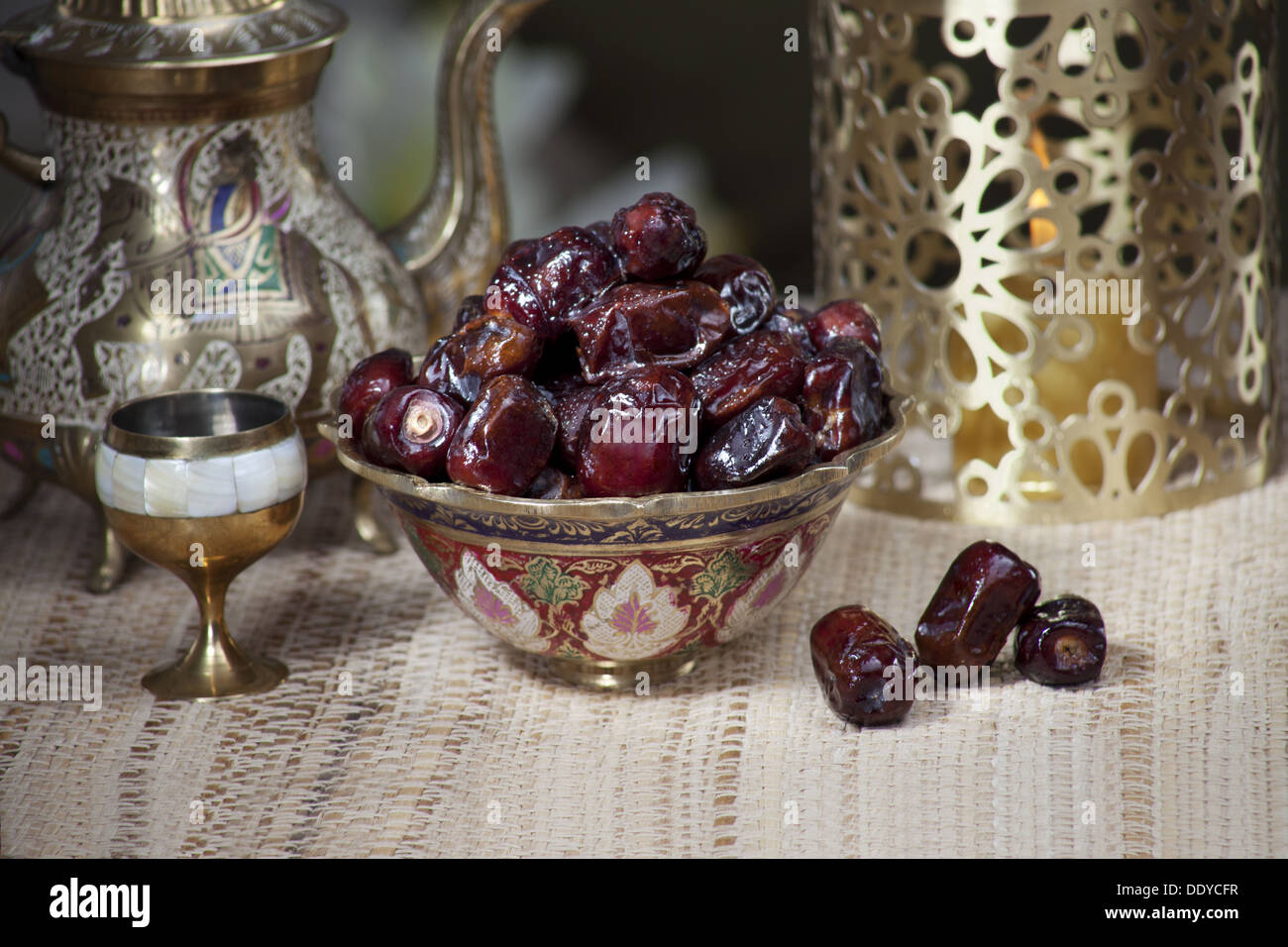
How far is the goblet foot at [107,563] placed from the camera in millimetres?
929

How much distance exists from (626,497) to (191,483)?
22 centimetres

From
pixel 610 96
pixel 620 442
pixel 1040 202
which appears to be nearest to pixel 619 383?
→ pixel 620 442

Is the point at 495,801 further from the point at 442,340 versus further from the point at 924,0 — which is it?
the point at 924,0

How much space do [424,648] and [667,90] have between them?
884 mm

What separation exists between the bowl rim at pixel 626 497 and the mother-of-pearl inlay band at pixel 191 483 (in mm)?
55

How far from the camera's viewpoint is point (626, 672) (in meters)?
0.79

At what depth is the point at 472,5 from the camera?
99cm

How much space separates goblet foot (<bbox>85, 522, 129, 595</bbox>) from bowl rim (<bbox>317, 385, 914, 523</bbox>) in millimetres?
264

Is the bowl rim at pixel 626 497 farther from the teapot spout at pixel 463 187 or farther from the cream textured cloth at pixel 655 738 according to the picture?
the teapot spout at pixel 463 187

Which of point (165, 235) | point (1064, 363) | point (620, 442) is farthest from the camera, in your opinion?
point (1064, 363)

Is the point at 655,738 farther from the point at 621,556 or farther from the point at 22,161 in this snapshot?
the point at 22,161

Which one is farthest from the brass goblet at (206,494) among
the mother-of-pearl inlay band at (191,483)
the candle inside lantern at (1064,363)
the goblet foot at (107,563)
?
the candle inside lantern at (1064,363)

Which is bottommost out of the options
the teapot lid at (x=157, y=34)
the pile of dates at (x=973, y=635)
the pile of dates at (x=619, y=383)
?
the pile of dates at (x=973, y=635)

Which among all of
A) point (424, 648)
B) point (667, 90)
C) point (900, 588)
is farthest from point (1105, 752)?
point (667, 90)
